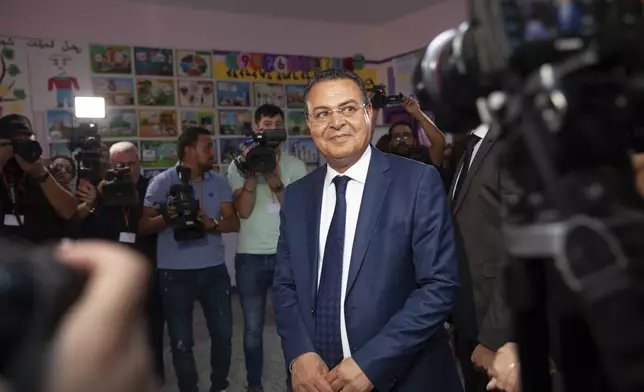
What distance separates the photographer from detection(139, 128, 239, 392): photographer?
277cm

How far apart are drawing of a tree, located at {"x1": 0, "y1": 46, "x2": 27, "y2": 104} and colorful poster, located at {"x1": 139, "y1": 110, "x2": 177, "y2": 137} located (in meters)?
1.01

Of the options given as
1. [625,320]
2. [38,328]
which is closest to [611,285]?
[625,320]

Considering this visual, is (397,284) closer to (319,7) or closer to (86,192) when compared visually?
(86,192)

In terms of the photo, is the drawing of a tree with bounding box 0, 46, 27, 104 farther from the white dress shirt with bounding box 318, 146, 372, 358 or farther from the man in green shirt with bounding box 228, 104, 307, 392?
the white dress shirt with bounding box 318, 146, 372, 358

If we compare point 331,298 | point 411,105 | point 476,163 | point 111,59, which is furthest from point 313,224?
point 111,59

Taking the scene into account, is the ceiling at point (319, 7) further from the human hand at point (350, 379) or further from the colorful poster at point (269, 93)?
the human hand at point (350, 379)

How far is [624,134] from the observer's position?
54cm

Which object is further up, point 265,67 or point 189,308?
point 265,67

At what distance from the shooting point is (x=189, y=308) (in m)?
2.82

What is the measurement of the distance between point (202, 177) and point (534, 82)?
2543 mm

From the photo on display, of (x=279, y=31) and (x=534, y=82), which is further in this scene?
(x=279, y=31)

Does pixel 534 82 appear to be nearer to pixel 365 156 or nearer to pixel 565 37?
pixel 565 37

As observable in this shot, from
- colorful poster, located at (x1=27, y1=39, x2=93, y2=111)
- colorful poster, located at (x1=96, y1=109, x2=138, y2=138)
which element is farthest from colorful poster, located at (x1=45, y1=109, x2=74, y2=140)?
colorful poster, located at (x1=96, y1=109, x2=138, y2=138)

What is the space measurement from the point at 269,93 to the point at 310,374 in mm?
4461
